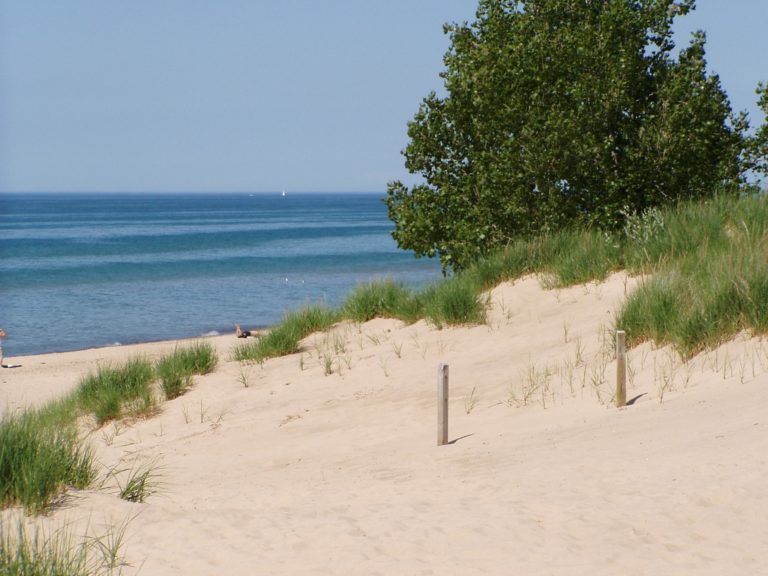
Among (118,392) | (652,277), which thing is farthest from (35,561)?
(118,392)

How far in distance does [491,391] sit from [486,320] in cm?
299

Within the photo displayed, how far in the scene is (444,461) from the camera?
9.68 metres

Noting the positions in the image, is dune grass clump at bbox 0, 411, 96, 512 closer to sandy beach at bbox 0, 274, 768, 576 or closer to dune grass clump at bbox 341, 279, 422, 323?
sandy beach at bbox 0, 274, 768, 576

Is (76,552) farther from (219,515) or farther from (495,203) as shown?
(495,203)

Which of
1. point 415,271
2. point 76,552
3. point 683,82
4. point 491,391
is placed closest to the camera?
point 76,552

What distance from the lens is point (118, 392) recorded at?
15203 millimetres

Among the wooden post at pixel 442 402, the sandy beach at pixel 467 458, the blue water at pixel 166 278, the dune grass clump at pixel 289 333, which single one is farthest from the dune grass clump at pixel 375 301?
the wooden post at pixel 442 402

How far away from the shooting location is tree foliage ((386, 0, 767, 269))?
17.0 metres

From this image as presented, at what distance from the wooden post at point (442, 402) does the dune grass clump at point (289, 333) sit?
6.42 m

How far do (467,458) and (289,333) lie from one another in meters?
7.76

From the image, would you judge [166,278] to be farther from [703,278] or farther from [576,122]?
[703,278]

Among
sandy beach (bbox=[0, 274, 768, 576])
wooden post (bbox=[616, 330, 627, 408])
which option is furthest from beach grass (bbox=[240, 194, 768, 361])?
wooden post (bbox=[616, 330, 627, 408])

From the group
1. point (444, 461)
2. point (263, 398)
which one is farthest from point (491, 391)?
point (263, 398)

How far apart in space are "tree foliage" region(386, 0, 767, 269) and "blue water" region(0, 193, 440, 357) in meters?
2.06
